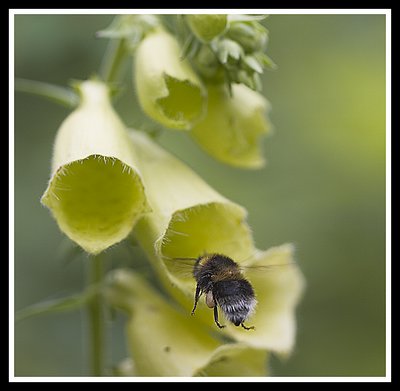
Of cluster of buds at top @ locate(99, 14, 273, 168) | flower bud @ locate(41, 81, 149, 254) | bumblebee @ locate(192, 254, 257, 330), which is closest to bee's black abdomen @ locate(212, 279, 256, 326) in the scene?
bumblebee @ locate(192, 254, 257, 330)

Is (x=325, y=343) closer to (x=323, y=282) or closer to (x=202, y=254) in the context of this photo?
(x=323, y=282)

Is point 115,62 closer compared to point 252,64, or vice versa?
point 252,64

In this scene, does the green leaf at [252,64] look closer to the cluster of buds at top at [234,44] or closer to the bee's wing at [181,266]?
the cluster of buds at top at [234,44]

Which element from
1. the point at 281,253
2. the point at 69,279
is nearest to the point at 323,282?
the point at 69,279

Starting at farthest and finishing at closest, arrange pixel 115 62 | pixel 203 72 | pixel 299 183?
pixel 299 183 → pixel 115 62 → pixel 203 72

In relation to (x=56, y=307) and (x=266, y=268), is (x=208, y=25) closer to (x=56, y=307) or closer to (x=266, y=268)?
(x=266, y=268)

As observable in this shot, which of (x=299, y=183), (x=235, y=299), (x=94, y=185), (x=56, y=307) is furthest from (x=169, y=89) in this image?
(x=299, y=183)

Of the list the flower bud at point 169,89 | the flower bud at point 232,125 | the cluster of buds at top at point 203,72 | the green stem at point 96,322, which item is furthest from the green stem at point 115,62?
the green stem at point 96,322

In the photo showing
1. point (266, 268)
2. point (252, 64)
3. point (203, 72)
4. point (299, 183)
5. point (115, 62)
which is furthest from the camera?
point (299, 183)
